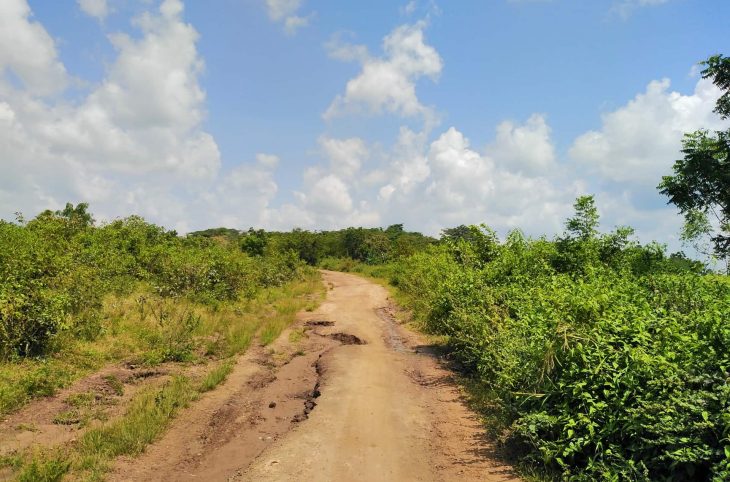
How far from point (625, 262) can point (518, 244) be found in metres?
2.65

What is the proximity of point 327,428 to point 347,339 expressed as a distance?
7.39 m

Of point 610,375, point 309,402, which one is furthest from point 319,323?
point 610,375

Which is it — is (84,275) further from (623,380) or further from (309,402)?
(623,380)

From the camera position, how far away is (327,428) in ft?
24.0

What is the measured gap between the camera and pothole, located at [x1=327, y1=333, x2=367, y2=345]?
47.1 ft

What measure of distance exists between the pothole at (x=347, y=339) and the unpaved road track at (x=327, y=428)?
5.44 ft

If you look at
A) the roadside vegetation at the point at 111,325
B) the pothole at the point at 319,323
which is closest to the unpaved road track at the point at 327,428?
the roadside vegetation at the point at 111,325

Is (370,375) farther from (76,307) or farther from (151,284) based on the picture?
(151,284)

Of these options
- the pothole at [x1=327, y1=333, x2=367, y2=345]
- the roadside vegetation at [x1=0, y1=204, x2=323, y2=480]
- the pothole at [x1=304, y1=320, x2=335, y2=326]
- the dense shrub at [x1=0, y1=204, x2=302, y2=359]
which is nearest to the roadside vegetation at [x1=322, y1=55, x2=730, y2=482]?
the pothole at [x1=327, y1=333, x2=367, y2=345]

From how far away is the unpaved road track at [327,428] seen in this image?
6.04 meters

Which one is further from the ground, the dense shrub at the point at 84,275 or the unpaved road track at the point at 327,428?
the dense shrub at the point at 84,275

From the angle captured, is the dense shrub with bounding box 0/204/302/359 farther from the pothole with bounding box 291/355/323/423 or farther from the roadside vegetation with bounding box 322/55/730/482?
the roadside vegetation with bounding box 322/55/730/482

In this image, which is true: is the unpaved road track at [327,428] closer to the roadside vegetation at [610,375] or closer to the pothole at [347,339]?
the roadside vegetation at [610,375]

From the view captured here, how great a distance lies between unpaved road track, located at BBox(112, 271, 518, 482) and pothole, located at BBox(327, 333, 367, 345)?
166cm
